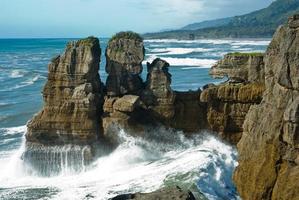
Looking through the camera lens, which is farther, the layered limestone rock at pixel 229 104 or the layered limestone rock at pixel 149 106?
the layered limestone rock at pixel 149 106

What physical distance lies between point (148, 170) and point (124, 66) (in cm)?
602

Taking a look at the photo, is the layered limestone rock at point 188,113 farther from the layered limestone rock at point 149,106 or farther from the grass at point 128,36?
the grass at point 128,36

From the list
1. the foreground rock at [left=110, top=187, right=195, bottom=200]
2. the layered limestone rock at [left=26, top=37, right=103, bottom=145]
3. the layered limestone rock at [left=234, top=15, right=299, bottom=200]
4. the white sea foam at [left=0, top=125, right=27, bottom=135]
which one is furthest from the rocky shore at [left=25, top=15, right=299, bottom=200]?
the white sea foam at [left=0, top=125, right=27, bottom=135]

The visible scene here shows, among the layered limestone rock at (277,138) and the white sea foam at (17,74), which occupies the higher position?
the layered limestone rock at (277,138)

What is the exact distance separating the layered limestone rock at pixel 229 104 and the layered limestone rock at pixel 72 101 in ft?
17.9

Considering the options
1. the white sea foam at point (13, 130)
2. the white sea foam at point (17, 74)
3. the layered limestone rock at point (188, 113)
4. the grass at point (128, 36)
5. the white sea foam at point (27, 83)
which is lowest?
the white sea foam at point (17, 74)

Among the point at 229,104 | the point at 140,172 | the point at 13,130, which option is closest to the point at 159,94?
the point at 229,104

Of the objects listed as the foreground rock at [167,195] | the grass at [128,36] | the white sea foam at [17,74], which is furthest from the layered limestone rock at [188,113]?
the white sea foam at [17,74]

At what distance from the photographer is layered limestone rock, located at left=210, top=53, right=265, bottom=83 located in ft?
83.2

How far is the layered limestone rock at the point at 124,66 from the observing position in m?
28.2

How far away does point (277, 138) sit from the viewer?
15922 millimetres

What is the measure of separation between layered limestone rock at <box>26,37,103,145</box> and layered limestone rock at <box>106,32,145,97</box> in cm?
93

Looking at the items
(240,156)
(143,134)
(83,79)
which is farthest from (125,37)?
(240,156)

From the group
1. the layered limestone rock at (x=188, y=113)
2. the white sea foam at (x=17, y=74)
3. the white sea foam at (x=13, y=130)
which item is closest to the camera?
the layered limestone rock at (x=188, y=113)
